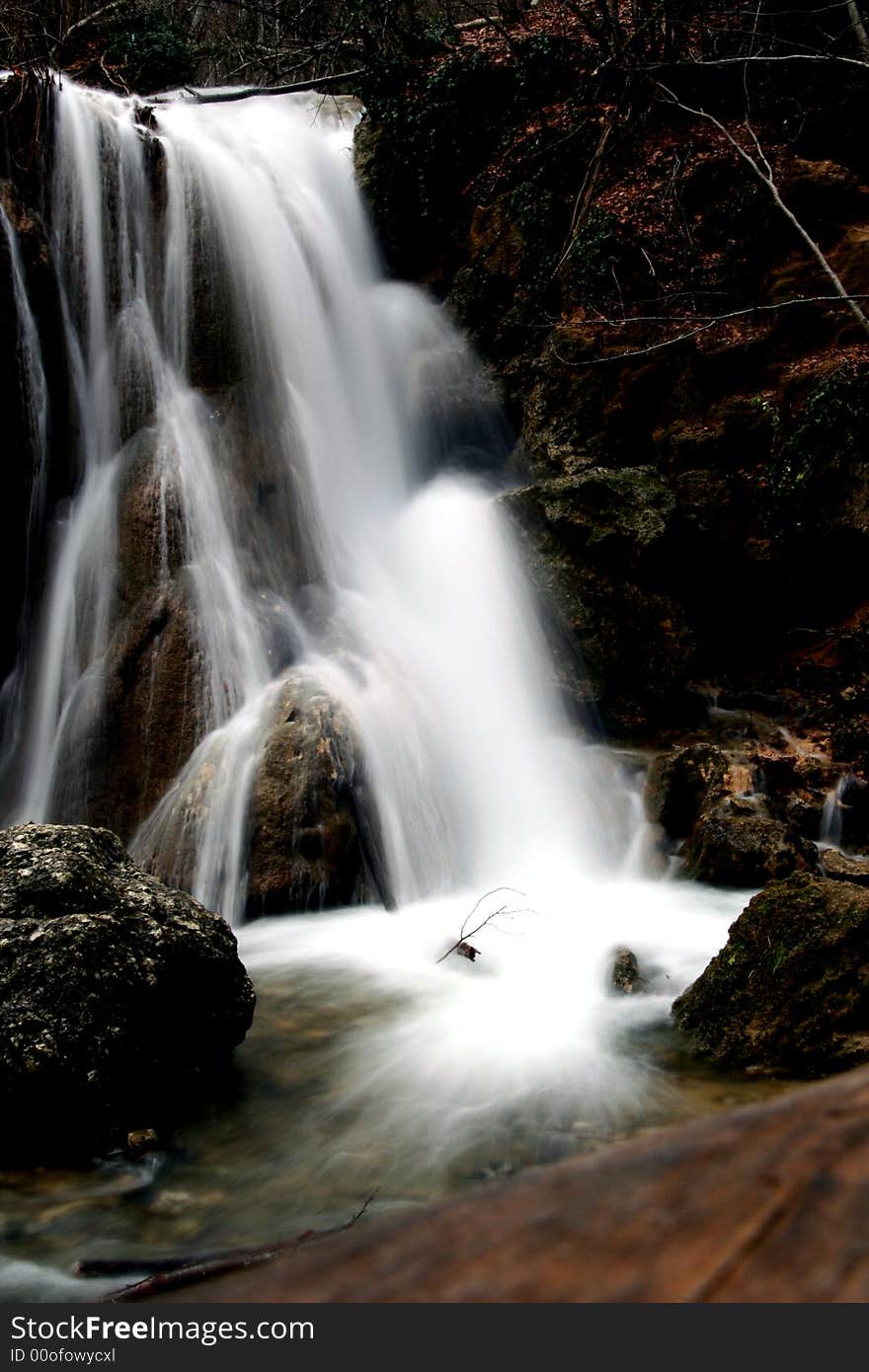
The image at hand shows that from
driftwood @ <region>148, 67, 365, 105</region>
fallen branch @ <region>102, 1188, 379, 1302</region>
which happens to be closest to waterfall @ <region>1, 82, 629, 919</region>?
driftwood @ <region>148, 67, 365, 105</region>

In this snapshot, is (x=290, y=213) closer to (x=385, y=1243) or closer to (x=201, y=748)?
(x=201, y=748)

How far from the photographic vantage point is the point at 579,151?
38.2 feet

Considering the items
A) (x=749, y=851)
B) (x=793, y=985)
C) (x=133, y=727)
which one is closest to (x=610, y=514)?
(x=749, y=851)

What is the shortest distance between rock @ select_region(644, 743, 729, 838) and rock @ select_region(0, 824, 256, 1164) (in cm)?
483

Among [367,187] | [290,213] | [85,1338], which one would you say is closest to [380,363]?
[290,213]

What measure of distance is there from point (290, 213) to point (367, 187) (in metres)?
1.86

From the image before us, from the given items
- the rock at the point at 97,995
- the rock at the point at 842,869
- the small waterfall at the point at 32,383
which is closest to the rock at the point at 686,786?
the rock at the point at 842,869

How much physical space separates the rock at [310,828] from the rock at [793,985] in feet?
10.2

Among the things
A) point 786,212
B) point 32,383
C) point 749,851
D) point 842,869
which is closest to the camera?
point 842,869

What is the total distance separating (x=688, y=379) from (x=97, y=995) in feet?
31.0

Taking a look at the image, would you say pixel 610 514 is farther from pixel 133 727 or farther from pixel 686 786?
pixel 133 727

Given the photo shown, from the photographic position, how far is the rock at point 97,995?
10.6 feet

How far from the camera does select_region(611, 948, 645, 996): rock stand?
489 cm

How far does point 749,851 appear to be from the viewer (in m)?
6.49
